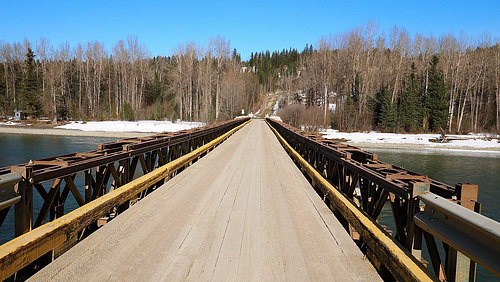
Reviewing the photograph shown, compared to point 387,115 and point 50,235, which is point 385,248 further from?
point 387,115

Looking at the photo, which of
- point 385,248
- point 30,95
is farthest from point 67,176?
point 30,95

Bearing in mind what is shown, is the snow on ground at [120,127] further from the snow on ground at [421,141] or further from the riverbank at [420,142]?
the riverbank at [420,142]

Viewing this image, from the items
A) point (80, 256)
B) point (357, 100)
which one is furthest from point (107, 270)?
point (357, 100)

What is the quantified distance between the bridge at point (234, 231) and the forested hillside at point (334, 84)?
47002 millimetres

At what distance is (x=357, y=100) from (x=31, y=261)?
5875cm

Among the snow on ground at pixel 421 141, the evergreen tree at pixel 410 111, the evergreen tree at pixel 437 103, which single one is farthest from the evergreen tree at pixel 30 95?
the evergreen tree at pixel 437 103

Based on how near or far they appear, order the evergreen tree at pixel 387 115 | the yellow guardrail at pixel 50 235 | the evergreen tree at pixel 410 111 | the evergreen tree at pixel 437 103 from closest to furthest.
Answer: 1. the yellow guardrail at pixel 50 235
2. the evergreen tree at pixel 387 115
3. the evergreen tree at pixel 437 103
4. the evergreen tree at pixel 410 111

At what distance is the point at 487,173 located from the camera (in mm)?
21922

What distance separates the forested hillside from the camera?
53.0 metres

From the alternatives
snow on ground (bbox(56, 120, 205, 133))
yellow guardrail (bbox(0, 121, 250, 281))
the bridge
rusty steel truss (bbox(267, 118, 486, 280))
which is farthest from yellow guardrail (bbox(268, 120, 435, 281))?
snow on ground (bbox(56, 120, 205, 133))

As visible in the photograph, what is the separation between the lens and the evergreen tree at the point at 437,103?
51906mm

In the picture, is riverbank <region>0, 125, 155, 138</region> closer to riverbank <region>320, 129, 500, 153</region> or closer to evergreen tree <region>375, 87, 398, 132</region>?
riverbank <region>320, 129, 500, 153</region>

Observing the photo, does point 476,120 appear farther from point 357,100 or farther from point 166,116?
point 166,116

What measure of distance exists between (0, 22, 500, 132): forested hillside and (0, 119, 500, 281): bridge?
154 ft
